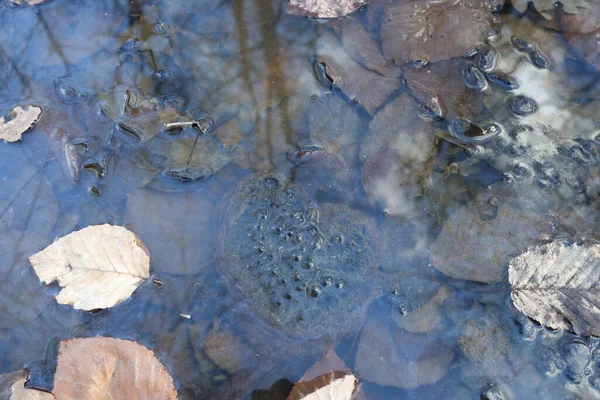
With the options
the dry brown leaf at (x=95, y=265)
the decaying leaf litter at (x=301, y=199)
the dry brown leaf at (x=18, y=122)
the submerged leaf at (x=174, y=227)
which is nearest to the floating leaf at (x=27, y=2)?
the decaying leaf litter at (x=301, y=199)

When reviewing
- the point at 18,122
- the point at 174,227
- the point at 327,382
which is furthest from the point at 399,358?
the point at 18,122

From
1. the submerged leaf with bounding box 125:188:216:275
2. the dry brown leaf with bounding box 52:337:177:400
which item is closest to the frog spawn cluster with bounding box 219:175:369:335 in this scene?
the submerged leaf with bounding box 125:188:216:275

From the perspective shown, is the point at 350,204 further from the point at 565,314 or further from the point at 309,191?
the point at 565,314

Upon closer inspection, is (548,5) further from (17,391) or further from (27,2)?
(17,391)

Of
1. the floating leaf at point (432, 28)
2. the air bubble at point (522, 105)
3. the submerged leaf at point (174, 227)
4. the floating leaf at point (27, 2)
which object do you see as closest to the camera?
the submerged leaf at point (174, 227)

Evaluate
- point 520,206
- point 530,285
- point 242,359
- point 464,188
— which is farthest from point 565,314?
point 242,359

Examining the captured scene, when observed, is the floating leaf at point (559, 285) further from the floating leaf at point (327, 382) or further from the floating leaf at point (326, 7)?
the floating leaf at point (326, 7)

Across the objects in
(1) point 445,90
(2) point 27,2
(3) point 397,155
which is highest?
(2) point 27,2
